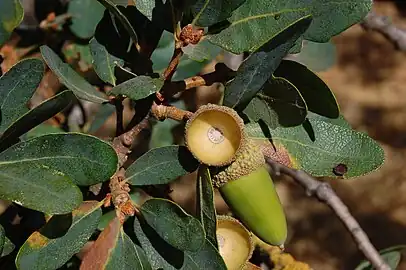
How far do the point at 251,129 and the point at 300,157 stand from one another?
0.20 feet

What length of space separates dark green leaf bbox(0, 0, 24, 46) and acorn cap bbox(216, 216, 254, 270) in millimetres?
302

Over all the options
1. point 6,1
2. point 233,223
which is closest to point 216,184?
point 233,223

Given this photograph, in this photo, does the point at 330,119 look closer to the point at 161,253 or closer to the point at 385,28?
the point at 161,253

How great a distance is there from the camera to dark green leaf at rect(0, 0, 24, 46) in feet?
2.17

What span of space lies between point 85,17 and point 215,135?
1.99ft

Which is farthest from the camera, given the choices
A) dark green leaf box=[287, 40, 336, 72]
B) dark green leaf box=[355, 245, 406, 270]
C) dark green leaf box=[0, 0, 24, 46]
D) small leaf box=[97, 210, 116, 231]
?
dark green leaf box=[287, 40, 336, 72]

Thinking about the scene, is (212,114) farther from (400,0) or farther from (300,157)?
(400,0)

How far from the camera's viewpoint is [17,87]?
0.75 meters

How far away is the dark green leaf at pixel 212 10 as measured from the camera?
2.35ft

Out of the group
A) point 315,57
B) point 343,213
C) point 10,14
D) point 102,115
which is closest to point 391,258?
point 343,213

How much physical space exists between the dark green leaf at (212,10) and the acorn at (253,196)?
0.13 metres

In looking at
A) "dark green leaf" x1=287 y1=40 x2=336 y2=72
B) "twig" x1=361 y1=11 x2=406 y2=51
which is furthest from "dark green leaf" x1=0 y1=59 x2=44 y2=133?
"twig" x1=361 y1=11 x2=406 y2=51

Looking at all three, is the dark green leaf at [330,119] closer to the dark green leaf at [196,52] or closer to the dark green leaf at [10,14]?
the dark green leaf at [196,52]

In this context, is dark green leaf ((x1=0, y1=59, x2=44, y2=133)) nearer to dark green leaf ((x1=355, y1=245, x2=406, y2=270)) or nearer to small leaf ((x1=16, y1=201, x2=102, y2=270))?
small leaf ((x1=16, y1=201, x2=102, y2=270))
